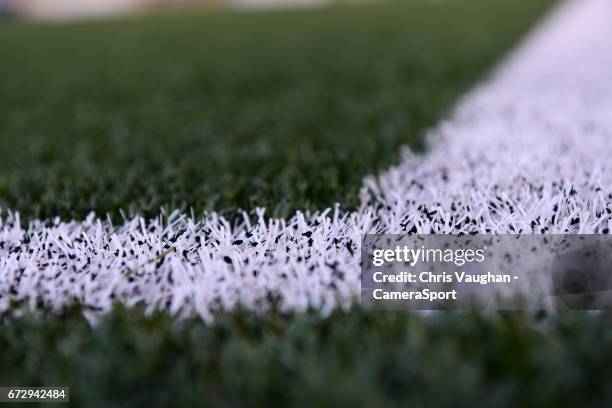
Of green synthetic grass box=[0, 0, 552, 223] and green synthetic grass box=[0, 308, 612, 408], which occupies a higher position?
green synthetic grass box=[0, 0, 552, 223]

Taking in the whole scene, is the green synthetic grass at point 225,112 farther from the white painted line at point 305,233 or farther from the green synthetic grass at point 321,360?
the green synthetic grass at point 321,360

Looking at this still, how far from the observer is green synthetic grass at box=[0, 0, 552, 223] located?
2.18 metres

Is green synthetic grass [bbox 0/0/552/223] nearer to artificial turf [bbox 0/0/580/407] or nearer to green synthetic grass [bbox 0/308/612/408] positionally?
artificial turf [bbox 0/0/580/407]

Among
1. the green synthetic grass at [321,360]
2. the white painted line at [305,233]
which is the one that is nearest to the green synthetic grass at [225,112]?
the white painted line at [305,233]

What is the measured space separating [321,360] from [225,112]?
276 cm

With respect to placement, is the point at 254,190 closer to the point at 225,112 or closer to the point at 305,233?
the point at 305,233

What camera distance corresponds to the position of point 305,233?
1.68 m

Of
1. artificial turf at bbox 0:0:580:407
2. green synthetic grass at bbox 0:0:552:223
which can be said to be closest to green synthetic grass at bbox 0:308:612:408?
artificial turf at bbox 0:0:580:407

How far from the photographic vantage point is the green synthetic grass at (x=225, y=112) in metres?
2.18

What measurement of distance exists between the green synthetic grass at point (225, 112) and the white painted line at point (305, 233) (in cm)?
16

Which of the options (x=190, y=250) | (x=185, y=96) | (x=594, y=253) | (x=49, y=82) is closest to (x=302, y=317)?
(x=190, y=250)

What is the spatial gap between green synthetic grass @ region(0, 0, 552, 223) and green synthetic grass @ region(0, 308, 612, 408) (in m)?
0.68

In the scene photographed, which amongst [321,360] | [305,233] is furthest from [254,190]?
[321,360]

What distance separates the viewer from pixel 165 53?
23.5ft
